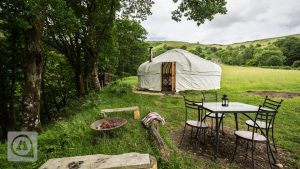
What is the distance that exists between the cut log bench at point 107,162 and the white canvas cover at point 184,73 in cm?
958

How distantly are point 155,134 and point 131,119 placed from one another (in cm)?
186

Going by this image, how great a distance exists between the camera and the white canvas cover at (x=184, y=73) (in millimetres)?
11969

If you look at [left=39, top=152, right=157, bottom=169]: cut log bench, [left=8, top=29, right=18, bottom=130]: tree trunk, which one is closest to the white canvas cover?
[left=8, top=29, right=18, bottom=130]: tree trunk

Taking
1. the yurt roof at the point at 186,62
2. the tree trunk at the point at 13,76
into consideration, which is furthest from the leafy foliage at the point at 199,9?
the tree trunk at the point at 13,76

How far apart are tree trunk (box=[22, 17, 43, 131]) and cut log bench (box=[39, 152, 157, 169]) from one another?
10.7ft

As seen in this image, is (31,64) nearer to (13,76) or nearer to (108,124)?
(108,124)

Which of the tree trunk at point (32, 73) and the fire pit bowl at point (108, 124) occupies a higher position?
the tree trunk at point (32, 73)

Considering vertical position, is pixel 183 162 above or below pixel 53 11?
below

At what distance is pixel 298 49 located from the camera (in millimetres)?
47281

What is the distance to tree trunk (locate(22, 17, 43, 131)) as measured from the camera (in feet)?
16.6

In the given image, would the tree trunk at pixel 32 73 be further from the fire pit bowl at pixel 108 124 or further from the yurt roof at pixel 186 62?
the yurt roof at pixel 186 62

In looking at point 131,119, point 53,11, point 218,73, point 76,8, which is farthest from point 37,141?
point 218,73

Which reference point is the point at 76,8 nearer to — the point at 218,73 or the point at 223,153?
the point at 223,153

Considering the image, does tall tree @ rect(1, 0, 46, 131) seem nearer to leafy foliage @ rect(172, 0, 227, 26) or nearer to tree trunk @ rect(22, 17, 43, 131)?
tree trunk @ rect(22, 17, 43, 131)
